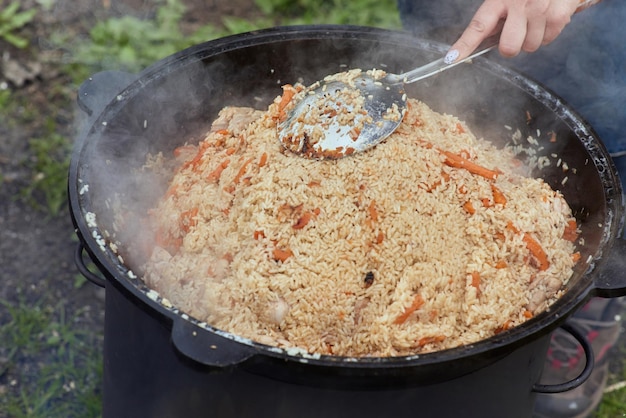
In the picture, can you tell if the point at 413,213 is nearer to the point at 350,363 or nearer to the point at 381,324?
the point at 381,324

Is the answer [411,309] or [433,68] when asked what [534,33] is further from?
[411,309]

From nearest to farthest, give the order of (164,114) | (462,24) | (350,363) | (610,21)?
(350,363) → (164,114) → (610,21) → (462,24)

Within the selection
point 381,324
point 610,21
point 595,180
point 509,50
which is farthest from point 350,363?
point 610,21

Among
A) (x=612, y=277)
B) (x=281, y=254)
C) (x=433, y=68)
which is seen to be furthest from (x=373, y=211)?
(x=612, y=277)

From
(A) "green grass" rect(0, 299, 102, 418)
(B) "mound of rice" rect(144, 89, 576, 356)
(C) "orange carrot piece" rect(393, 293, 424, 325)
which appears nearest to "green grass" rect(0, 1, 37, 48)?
(A) "green grass" rect(0, 299, 102, 418)

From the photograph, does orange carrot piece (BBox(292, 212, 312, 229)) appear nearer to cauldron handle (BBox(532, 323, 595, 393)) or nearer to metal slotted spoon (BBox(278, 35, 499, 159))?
metal slotted spoon (BBox(278, 35, 499, 159))
